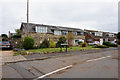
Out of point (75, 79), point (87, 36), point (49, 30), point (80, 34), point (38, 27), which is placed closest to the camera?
point (75, 79)

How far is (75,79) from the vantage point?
4004 mm

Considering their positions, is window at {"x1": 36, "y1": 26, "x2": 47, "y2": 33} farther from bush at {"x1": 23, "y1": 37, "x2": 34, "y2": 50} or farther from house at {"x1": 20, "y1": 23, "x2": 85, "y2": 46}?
bush at {"x1": 23, "y1": 37, "x2": 34, "y2": 50}

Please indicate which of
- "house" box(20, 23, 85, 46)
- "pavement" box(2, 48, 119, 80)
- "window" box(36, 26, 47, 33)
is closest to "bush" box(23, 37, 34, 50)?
"house" box(20, 23, 85, 46)

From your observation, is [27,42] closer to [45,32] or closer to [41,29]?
[41,29]

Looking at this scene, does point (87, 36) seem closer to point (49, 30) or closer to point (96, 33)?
point (96, 33)

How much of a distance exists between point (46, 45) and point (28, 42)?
11.4 feet

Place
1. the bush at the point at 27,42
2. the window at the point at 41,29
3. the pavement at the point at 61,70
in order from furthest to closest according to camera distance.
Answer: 1. the window at the point at 41,29
2. the bush at the point at 27,42
3. the pavement at the point at 61,70

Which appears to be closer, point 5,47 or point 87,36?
point 5,47

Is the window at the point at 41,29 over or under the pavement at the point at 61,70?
over

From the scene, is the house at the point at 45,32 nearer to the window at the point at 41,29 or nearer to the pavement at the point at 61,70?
the window at the point at 41,29

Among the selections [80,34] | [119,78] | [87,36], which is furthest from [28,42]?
[87,36]

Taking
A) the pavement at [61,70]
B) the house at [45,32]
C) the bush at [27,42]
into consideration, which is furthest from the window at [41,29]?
the pavement at [61,70]

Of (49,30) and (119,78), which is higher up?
(49,30)

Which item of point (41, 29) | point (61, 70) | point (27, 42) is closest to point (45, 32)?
point (41, 29)
